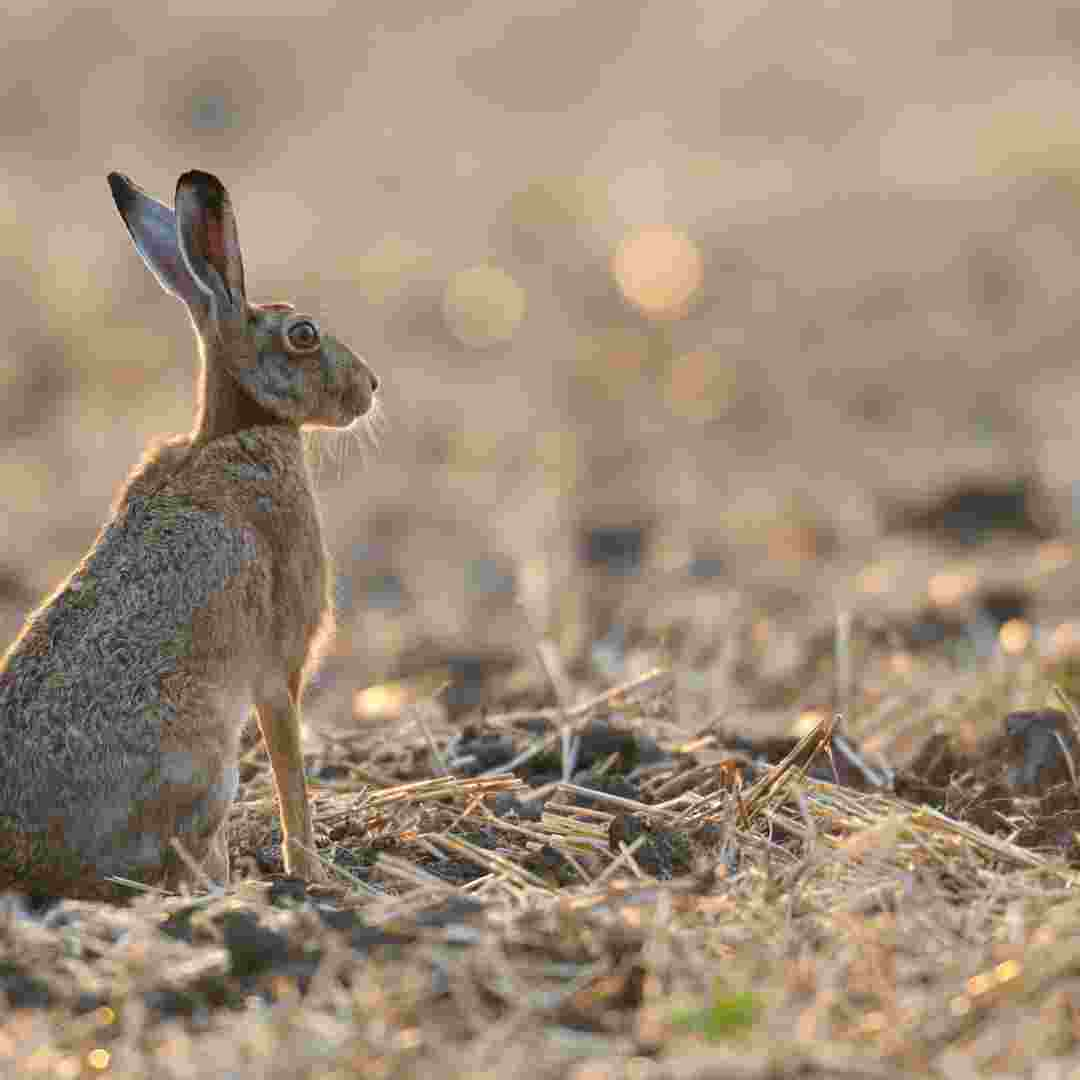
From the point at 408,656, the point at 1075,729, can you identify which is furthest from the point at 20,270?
the point at 1075,729

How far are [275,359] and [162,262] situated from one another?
434 mm

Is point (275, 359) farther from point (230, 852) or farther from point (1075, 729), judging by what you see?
point (1075, 729)

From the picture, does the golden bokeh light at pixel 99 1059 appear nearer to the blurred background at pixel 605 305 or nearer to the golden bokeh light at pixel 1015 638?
the blurred background at pixel 605 305

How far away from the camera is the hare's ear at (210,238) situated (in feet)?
19.6

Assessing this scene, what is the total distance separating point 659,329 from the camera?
14.6m

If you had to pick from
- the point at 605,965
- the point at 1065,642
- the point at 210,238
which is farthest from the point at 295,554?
the point at 1065,642

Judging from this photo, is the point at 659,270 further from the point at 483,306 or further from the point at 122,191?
the point at 122,191

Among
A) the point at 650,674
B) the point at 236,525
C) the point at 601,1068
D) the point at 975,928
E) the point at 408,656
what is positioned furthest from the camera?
the point at 408,656

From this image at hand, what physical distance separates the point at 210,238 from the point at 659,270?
967cm

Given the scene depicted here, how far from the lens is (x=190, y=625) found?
5.67m

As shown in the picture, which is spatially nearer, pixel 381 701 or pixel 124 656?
pixel 124 656

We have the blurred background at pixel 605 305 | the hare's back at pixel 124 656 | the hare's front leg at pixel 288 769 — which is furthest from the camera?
the blurred background at pixel 605 305

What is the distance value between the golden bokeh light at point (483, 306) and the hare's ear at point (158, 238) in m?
8.27

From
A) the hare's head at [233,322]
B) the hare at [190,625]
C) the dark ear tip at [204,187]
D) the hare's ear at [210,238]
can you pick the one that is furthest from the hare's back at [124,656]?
the dark ear tip at [204,187]
